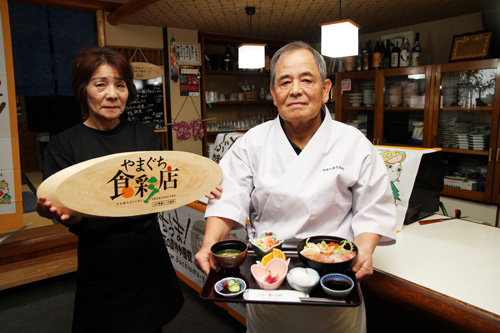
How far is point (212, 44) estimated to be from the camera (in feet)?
17.8

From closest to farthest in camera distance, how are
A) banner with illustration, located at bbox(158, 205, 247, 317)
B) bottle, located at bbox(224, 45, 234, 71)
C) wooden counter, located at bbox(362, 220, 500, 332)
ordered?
wooden counter, located at bbox(362, 220, 500, 332), banner with illustration, located at bbox(158, 205, 247, 317), bottle, located at bbox(224, 45, 234, 71)

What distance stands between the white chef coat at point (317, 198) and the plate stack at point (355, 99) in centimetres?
383

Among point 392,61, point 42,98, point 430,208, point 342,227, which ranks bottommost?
point 430,208

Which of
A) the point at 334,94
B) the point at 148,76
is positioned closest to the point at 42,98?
the point at 148,76

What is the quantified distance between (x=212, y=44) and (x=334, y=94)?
6.77ft

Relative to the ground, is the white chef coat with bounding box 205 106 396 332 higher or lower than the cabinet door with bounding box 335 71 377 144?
lower

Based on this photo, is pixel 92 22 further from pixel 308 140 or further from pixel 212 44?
pixel 308 140

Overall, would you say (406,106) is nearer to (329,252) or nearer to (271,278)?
(329,252)

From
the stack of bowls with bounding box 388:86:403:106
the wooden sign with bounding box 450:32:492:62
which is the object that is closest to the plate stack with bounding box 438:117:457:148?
the stack of bowls with bounding box 388:86:403:106

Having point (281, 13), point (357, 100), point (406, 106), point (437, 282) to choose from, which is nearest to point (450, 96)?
point (406, 106)

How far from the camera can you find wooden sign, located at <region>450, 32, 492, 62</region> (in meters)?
3.57

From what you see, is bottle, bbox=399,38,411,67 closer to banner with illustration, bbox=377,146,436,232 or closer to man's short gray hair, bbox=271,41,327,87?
banner with illustration, bbox=377,146,436,232

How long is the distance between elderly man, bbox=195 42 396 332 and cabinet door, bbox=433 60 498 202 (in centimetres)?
317

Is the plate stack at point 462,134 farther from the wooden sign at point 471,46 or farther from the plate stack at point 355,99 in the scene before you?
the plate stack at point 355,99
